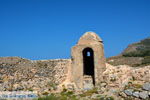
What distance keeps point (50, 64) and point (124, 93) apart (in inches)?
269

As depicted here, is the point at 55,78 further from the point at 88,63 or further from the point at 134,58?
the point at 134,58

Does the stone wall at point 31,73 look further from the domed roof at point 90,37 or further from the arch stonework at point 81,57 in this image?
the domed roof at point 90,37

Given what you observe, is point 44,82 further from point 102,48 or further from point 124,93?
point 124,93

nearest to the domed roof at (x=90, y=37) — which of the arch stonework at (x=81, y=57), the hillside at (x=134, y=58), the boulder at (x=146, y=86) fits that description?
the arch stonework at (x=81, y=57)

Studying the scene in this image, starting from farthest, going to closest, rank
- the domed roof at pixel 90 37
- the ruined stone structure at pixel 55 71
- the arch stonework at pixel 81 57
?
the domed roof at pixel 90 37, the ruined stone structure at pixel 55 71, the arch stonework at pixel 81 57

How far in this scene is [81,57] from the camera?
1861 centimetres

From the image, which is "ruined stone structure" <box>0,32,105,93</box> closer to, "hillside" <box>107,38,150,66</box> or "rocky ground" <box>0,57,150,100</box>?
"rocky ground" <box>0,57,150,100</box>

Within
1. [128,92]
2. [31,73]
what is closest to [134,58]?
[31,73]

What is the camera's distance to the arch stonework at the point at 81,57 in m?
17.8

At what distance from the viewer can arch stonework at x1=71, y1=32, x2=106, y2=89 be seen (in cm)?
1783

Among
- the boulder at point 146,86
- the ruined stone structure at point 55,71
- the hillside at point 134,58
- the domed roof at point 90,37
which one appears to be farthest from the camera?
the hillside at point 134,58

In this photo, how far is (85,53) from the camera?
21.0m

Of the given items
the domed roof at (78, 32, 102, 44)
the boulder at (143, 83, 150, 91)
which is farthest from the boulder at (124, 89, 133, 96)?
the domed roof at (78, 32, 102, 44)

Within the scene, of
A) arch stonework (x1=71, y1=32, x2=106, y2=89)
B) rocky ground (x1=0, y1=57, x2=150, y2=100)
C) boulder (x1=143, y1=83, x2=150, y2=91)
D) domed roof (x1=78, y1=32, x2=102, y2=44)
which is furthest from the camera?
domed roof (x1=78, y1=32, x2=102, y2=44)
